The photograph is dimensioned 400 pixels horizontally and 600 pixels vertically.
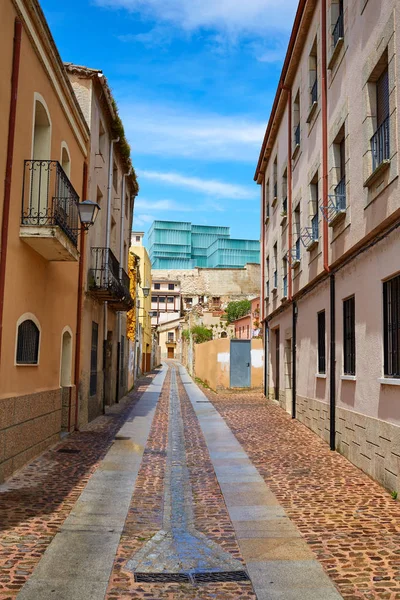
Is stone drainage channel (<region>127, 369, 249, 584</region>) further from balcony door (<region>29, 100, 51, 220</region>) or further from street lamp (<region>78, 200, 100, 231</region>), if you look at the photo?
street lamp (<region>78, 200, 100, 231</region>)

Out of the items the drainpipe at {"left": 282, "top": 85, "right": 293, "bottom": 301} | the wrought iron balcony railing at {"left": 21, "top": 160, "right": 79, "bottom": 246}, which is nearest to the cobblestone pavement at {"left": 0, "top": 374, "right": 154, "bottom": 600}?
the wrought iron balcony railing at {"left": 21, "top": 160, "right": 79, "bottom": 246}

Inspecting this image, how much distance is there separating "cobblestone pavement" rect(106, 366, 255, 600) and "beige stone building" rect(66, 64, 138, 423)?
3.60m

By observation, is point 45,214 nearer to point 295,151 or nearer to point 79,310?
point 79,310

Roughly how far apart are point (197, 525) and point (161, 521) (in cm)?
42

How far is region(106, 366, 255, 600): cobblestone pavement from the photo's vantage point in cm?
423

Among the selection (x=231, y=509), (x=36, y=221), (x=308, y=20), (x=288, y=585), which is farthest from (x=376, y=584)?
(x=308, y=20)

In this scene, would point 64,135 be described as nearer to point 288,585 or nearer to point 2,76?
point 2,76

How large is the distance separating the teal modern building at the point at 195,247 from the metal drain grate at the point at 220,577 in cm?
11014

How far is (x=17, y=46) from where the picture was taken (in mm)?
7934

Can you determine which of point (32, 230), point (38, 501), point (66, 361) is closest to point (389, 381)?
point (38, 501)

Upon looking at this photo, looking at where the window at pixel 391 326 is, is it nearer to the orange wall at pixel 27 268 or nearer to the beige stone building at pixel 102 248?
the orange wall at pixel 27 268

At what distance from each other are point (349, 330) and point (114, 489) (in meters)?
4.80

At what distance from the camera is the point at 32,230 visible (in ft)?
27.1

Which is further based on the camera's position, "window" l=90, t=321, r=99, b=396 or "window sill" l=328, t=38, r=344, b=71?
"window" l=90, t=321, r=99, b=396
